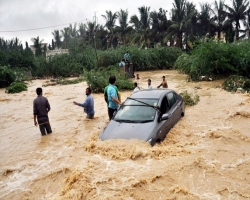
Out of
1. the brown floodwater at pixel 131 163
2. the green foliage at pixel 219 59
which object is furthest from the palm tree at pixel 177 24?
the brown floodwater at pixel 131 163

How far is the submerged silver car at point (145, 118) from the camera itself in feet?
19.5

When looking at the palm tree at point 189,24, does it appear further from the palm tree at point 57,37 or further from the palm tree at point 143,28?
the palm tree at point 57,37

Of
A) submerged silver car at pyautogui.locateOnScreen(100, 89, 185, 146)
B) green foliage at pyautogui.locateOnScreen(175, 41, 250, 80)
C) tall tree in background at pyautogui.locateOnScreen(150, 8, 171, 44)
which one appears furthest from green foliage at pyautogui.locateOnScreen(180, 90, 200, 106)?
tall tree in background at pyautogui.locateOnScreen(150, 8, 171, 44)

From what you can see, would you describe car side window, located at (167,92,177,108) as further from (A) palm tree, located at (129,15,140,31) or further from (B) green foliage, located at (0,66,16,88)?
(A) palm tree, located at (129,15,140,31)

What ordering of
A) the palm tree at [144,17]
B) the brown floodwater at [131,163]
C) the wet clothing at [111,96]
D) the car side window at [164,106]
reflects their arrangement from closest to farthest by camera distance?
1. the brown floodwater at [131,163]
2. the car side window at [164,106]
3. the wet clothing at [111,96]
4. the palm tree at [144,17]

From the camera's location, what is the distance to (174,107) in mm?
7723

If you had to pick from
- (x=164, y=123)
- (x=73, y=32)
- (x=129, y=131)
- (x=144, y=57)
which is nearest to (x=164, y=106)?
(x=164, y=123)

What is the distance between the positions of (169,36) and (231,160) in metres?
31.9

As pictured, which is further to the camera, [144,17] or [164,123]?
[144,17]

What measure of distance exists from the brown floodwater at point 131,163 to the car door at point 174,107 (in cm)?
27

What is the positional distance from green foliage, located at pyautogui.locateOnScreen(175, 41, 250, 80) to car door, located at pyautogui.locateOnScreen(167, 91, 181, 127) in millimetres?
9513

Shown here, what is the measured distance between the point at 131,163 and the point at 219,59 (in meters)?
13.5

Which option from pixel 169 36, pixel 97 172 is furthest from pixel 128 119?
pixel 169 36

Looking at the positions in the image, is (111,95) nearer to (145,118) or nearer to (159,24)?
(145,118)
